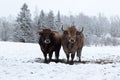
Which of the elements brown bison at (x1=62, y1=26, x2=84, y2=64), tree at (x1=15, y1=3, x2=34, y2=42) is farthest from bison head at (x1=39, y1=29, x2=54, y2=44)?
tree at (x1=15, y1=3, x2=34, y2=42)

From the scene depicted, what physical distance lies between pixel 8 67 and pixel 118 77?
205 inches

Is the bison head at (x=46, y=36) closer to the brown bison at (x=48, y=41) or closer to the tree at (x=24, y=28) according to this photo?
the brown bison at (x=48, y=41)

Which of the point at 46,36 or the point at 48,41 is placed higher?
the point at 46,36

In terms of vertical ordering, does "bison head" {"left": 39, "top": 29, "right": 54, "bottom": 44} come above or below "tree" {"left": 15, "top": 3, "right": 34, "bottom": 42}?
above

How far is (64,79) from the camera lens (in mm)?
12289

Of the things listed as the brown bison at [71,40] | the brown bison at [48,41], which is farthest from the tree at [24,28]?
the brown bison at [71,40]

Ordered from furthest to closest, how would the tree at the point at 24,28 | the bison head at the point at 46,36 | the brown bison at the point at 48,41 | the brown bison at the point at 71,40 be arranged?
the tree at the point at 24,28 < the brown bison at the point at 48,41 < the bison head at the point at 46,36 < the brown bison at the point at 71,40

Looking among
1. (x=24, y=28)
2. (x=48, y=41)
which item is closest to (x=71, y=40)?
(x=48, y=41)

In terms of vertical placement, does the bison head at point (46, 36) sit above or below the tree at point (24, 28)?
above

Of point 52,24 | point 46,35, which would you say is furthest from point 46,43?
point 52,24

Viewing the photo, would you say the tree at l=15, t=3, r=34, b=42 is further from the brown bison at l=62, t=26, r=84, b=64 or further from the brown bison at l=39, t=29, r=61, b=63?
the brown bison at l=62, t=26, r=84, b=64

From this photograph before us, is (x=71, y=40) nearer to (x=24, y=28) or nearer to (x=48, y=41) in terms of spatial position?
(x=48, y=41)

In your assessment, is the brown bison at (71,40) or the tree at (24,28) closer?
the brown bison at (71,40)

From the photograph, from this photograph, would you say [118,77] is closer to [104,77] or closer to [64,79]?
[104,77]
